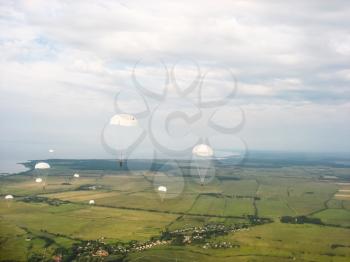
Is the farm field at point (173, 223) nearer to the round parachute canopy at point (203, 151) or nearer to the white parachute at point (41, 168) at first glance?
the white parachute at point (41, 168)

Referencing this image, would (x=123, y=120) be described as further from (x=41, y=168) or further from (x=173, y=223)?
(x=41, y=168)

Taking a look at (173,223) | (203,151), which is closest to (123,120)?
(203,151)

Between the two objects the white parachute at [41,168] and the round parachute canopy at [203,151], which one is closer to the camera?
the round parachute canopy at [203,151]

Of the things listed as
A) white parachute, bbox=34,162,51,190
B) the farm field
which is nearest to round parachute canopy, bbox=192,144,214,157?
the farm field

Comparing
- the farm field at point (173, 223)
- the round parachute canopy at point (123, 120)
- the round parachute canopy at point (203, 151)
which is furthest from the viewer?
the farm field at point (173, 223)

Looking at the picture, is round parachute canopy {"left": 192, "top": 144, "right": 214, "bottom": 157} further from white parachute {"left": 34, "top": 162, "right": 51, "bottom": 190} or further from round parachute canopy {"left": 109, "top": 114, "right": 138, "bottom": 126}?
white parachute {"left": 34, "top": 162, "right": 51, "bottom": 190}

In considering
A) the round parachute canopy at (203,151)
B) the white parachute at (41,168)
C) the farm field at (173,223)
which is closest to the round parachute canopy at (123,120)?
the round parachute canopy at (203,151)
